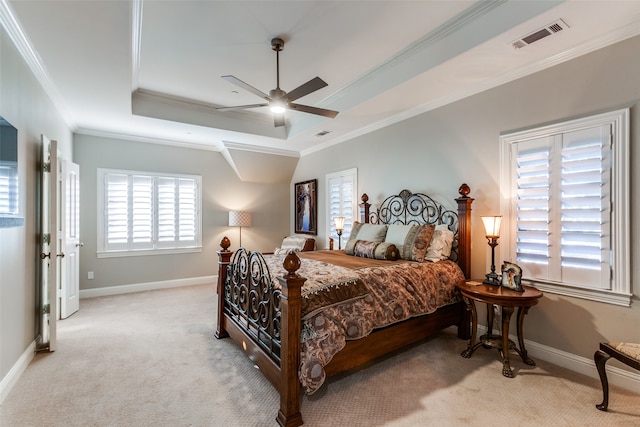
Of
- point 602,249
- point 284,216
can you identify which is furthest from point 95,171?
point 602,249

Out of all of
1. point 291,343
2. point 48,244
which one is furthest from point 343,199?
point 48,244

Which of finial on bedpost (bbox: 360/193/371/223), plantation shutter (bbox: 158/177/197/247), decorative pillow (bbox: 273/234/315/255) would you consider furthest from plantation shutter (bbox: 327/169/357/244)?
plantation shutter (bbox: 158/177/197/247)

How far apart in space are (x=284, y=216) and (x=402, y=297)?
4.66 metres

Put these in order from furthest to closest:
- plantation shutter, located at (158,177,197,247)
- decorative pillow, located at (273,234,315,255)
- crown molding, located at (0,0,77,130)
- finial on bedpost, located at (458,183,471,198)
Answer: decorative pillow, located at (273,234,315,255)
plantation shutter, located at (158,177,197,247)
finial on bedpost, located at (458,183,471,198)
crown molding, located at (0,0,77,130)

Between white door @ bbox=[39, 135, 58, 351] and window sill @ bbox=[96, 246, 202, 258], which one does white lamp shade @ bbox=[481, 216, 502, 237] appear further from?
window sill @ bbox=[96, 246, 202, 258]

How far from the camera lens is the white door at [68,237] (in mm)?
3613

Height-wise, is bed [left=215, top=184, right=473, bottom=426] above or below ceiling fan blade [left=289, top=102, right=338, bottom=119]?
below

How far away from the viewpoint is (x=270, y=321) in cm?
228

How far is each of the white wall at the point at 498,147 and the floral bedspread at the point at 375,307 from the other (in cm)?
67

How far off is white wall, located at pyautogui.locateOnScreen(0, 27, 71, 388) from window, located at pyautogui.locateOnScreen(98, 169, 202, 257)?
Answer: 210 cm

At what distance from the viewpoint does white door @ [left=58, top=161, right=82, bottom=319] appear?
3.61 meters

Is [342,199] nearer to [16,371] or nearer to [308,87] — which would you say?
[308,87]

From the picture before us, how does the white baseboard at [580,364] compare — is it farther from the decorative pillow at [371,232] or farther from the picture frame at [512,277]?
the decorative pillow at [371,232]

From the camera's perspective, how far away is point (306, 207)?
637cm
